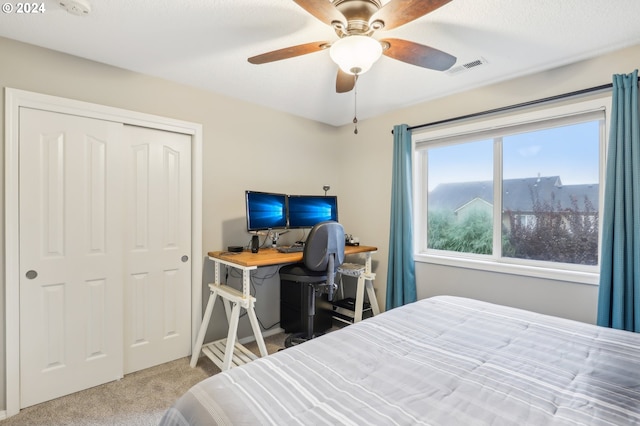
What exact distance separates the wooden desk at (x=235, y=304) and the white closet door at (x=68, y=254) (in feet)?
2.05

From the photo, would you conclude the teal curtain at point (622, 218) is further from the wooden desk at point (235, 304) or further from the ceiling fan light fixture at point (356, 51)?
the wooden desk at point (235, 304)

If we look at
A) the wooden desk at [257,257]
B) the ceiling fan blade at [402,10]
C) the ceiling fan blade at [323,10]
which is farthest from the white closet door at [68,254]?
the ceiling fan blade at [402,10]

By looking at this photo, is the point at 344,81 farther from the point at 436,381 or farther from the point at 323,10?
the point at 436,381

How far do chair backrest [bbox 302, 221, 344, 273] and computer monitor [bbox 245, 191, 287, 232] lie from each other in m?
0.52

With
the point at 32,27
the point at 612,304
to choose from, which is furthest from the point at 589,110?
the point at 32,27

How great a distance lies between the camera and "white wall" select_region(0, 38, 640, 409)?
207 cm

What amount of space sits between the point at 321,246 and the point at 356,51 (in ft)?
4.76

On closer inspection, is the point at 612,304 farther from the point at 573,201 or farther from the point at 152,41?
the point at 152,41

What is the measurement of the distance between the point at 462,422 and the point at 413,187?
244 centimetres

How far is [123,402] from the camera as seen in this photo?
202 centimetres

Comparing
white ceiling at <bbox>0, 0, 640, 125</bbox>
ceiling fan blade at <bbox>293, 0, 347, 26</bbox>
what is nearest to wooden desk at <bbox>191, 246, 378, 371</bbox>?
white ceiling at <bbox>0, 0, 640, 125</bbox>

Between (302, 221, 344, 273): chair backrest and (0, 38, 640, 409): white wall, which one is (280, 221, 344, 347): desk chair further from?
(0, 38, 640, 409): white wall

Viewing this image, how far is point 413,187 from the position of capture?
3.09 m

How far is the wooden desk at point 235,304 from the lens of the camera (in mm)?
2232
